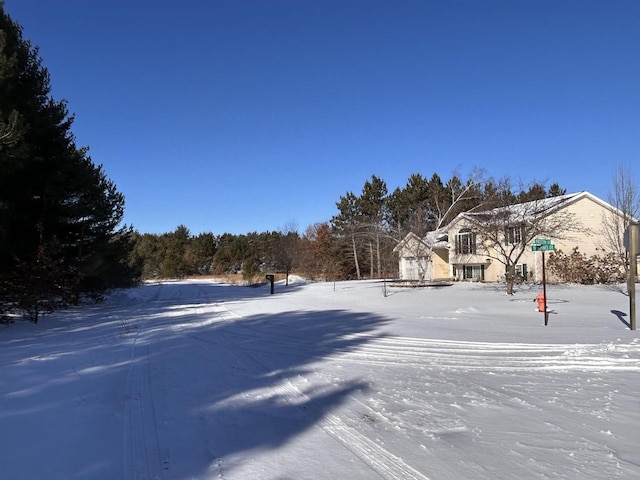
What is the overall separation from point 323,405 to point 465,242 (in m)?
35.9

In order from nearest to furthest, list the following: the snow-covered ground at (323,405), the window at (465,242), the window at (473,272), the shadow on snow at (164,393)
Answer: the snow-covered ground at (323,405) → the shadow on snow at (164,393) → the window at (465,242) → the window at (473,272)

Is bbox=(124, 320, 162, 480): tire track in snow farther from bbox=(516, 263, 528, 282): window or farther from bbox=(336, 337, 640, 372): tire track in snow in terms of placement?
bbox=(516, 263, 528, 282): window

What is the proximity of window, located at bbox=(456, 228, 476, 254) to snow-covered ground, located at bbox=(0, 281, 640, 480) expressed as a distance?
2619 centimetres

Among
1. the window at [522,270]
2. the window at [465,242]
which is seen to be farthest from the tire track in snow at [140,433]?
the window at [465,242]

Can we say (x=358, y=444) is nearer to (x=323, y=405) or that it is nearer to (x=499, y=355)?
(x=323, y=405)

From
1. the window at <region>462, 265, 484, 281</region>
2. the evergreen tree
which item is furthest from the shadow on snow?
the window at <region>462, 265, 484, 281</region>

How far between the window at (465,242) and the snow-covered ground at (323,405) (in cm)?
2619

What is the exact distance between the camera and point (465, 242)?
1548 inches

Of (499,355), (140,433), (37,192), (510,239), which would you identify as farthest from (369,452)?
(510,239)

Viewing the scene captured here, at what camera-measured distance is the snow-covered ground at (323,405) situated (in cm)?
397

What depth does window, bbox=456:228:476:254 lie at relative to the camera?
3750 cm

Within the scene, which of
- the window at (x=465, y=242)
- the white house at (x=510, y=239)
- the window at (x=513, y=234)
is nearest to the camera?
the window at (x=513, y=234)

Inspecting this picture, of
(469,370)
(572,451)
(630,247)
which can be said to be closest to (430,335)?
(469,370)

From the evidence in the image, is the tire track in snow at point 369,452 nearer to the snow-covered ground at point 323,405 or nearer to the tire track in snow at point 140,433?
the snow-covered ground at point 323,405
